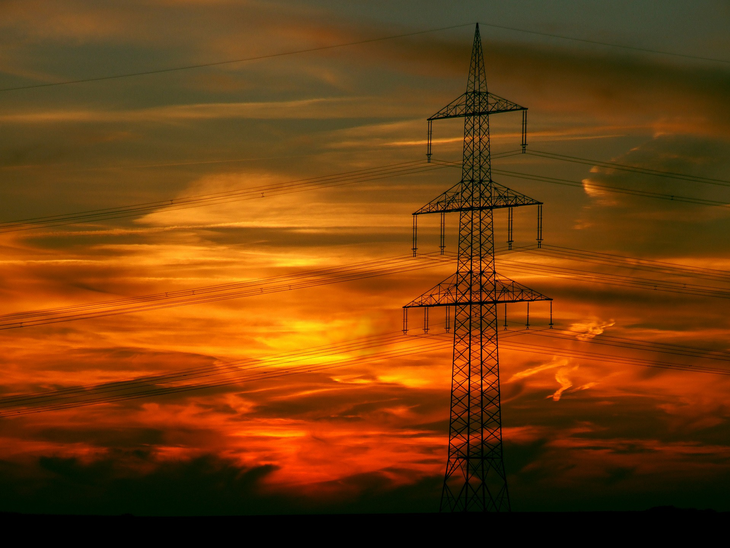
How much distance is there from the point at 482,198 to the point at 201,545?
31509 millimetres

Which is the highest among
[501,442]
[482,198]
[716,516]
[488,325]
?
[482,198]

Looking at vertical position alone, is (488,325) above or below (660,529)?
above

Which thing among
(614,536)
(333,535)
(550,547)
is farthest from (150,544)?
(614,536)

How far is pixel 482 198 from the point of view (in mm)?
69125

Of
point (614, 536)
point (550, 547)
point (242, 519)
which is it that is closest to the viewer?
point (550, 547)

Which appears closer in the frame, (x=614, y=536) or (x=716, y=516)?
(x=614, y=536)

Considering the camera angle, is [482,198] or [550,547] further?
[482,198]

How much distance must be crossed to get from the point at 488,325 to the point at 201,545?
25507mm

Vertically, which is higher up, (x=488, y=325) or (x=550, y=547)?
(x=488, y=325)

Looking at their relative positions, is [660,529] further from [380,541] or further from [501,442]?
[380,541]

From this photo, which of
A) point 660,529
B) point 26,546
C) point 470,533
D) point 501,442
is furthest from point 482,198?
point 26,546

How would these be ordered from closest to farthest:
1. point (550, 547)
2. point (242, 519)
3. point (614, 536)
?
point (550, 547), point (614, 536), point (242, 519)

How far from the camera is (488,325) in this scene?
2726 inches

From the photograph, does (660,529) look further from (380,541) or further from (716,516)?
(380,541)
